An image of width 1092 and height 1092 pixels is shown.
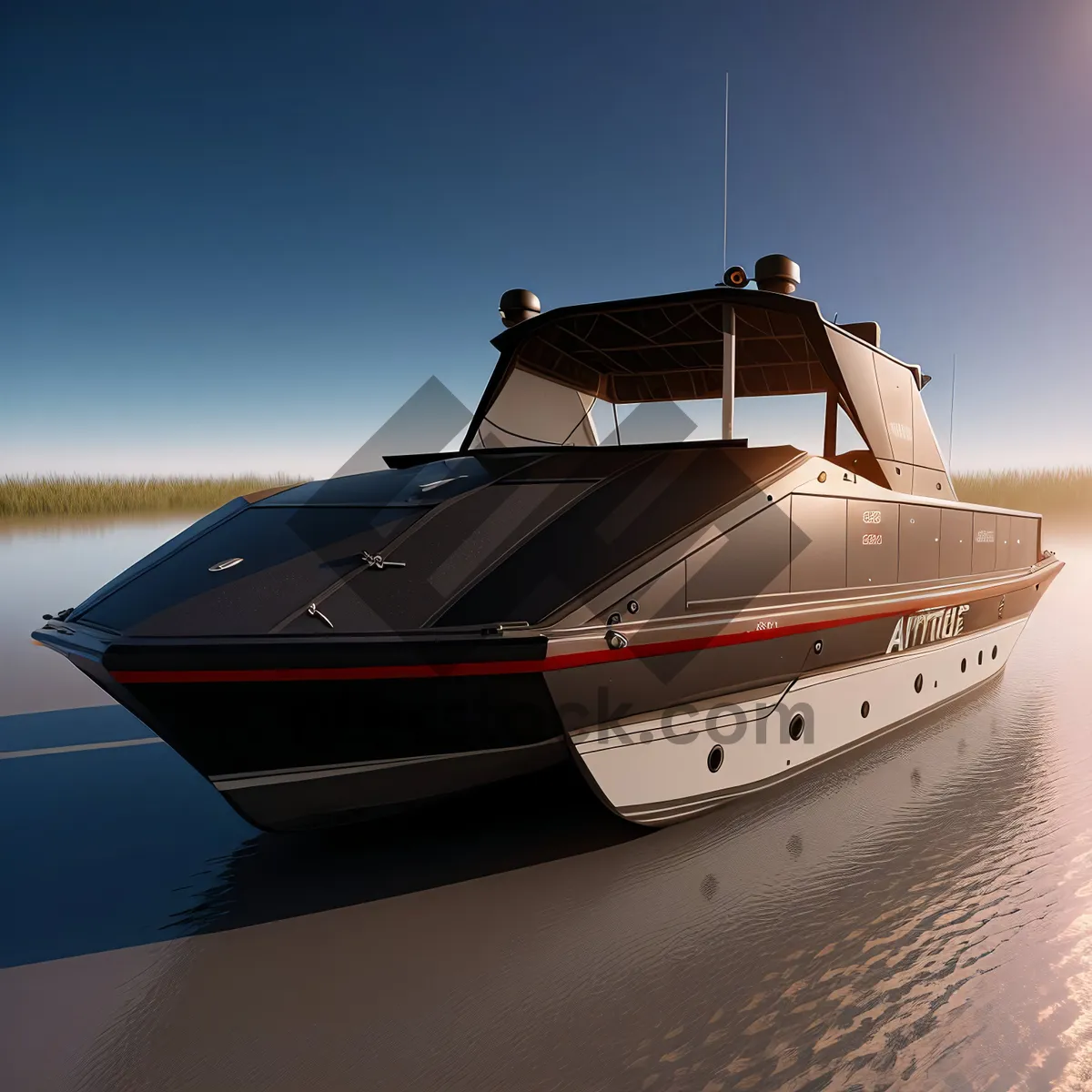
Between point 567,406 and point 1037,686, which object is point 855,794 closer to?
point 567,406

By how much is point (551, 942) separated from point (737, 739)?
1.46 m

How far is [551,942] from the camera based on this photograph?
9.30ft

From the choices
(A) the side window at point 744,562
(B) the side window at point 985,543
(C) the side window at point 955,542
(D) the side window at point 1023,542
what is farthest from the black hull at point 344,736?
(D) the side window at point 1023,542

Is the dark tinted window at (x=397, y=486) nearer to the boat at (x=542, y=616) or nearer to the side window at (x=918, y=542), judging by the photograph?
the boat at (x=542, y=616)

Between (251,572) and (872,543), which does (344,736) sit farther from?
(872,543)

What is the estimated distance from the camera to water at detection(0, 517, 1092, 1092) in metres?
2.25

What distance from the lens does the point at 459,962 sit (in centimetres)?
270

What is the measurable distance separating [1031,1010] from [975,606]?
4151mm

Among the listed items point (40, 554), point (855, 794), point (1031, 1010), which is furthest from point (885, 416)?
point (40, 554)

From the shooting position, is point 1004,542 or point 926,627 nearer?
point 926,627

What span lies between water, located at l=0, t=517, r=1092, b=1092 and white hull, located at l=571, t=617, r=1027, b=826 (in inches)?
9.7

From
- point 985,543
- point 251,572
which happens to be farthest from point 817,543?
point 985,543

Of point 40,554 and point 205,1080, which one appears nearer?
point 205,1080

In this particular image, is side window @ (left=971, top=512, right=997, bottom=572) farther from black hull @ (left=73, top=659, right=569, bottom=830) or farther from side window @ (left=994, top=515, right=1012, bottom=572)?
black hull @ (left=73, top=659, right=569, bottom=830)
